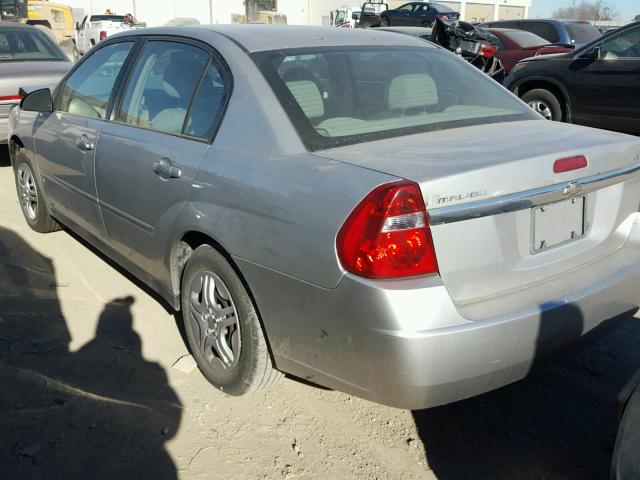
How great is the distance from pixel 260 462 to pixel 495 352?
3.51 feet

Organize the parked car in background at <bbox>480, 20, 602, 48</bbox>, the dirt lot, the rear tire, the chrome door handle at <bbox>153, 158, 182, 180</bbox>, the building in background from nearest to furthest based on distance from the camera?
the dirt lot
the chrome door handle at <bbox>153, 158, 182, 180</bbox>
the rear tire
the parked car in background at <bbox>480, 20, 602, 48</bbox>
the building in background

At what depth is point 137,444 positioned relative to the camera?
9.05 feet

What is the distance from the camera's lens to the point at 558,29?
1428 cm

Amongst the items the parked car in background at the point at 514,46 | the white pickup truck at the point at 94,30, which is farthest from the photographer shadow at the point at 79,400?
the white pickup truck at the point at 94,30

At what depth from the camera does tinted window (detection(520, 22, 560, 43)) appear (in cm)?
1423

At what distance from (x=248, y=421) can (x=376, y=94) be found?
1.61m

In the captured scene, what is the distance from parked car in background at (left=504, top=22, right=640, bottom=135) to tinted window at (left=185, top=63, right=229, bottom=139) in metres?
6.15

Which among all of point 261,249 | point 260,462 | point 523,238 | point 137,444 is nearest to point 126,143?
point 261,249

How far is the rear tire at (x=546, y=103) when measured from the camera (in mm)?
8523

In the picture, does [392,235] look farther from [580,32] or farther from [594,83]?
[580,32]

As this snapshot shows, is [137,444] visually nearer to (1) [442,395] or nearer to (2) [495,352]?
(1) [442,395]

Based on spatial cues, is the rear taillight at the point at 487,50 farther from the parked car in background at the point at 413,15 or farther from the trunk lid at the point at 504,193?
the parked car in background at the point at 413,15

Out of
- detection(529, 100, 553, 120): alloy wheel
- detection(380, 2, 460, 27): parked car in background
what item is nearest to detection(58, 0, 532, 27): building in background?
detection(380, 2, 460, 27): parked car in background

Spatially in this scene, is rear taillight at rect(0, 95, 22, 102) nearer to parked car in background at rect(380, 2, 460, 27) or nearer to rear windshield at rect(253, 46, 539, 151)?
rear windshield at rect(253, 46, 539, 151)
